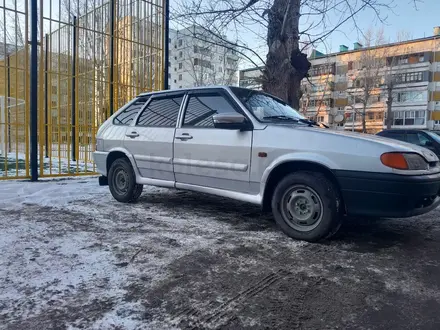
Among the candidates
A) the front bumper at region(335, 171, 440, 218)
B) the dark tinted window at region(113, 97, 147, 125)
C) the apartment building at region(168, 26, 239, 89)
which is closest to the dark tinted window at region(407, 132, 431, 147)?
the apartment building at region(168, 26, 239, 89)

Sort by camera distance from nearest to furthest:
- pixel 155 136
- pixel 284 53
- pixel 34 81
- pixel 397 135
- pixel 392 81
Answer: pixel 155 136 < pixel 34 81 < pixel 284 53 < pixel 397 135 < pixel 392 81

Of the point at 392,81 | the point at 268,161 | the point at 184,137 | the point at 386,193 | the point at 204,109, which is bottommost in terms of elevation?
the point at 386,193

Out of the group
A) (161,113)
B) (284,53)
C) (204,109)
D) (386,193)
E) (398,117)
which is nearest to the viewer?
(386,193)

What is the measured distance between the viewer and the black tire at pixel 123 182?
524 centimetres

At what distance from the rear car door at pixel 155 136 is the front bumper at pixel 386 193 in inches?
92.7

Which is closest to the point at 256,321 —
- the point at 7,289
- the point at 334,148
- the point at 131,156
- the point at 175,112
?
the point at 7,289

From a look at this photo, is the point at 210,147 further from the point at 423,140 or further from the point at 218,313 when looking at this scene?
the point at 423,140

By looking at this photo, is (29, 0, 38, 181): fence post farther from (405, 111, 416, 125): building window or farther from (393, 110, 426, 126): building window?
(405, 111, 416, 125): building window

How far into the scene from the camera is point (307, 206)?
11.7 ft

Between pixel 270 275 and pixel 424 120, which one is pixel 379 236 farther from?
pixel 424 120

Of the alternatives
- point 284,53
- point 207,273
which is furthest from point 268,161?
point 284,53

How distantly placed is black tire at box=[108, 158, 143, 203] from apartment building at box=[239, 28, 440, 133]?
33.3 metres

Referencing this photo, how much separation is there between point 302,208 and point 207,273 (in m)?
1.35

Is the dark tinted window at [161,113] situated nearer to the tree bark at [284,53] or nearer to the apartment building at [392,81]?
the tree bark at [284,53]
